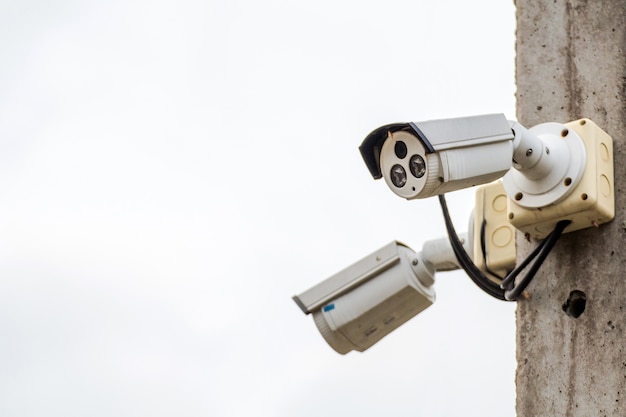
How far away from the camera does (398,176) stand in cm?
264

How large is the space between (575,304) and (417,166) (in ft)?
1.43

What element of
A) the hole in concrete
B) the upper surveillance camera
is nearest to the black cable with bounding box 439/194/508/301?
the hole in concrete

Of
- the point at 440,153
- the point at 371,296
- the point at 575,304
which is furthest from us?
the point at 371,296

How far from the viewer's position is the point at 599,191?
2777mm

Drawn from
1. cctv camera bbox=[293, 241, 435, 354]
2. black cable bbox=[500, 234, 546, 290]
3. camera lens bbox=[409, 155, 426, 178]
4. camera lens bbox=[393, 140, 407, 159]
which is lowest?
cctv camera bbox=[293, 241, 435, 354]

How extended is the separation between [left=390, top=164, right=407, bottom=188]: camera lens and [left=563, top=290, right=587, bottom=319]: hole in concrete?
1.36ft

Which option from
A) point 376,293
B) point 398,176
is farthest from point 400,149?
point 376,293

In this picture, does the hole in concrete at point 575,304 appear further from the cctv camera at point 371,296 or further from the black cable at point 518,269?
the cctv camera at point 371,296

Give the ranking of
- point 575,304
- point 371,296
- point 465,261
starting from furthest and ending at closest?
1. point 371,296
2. point 465,261
3. point 575,304

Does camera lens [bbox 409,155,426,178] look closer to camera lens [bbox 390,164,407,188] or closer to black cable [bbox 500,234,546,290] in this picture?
camera lens [bbox 390,164,407,188]

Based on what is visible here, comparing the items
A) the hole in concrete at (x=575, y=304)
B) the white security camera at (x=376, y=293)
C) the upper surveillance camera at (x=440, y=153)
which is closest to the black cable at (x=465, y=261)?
the white security camera at (x=376, y=293)

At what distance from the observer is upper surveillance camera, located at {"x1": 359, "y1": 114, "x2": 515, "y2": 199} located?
102 inches

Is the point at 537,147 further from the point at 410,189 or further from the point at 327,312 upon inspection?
the point at 327,312

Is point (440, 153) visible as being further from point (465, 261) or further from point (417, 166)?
point (465, 261)
